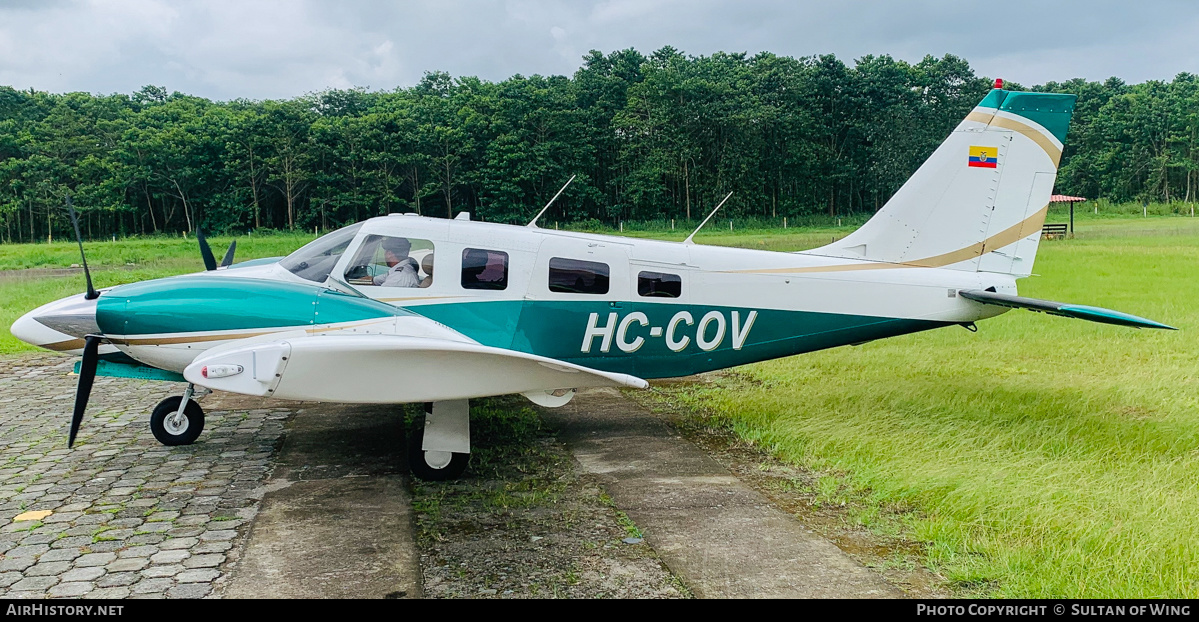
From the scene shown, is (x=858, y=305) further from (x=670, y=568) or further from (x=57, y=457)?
(x=57, y=457)

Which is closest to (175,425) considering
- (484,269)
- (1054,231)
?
(484,269)

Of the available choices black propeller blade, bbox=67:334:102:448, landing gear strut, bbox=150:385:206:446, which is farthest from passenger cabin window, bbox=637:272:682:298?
black propeller blade, bbox=67:334:102:448

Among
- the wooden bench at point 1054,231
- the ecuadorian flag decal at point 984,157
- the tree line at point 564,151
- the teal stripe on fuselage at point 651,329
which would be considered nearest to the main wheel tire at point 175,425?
the teal stripe on fuselage at point 651,329

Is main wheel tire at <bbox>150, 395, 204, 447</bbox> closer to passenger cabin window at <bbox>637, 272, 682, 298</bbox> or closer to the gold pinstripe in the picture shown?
passenger cabin window at <bbox>637, 272, 682, 298</bbox>

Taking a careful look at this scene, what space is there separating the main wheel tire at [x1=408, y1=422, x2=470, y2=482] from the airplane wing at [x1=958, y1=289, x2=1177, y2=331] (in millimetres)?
5056

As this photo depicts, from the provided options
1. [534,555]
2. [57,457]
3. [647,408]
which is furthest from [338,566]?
[647,408]

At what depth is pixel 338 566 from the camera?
4762mm

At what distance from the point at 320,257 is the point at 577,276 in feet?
7.52

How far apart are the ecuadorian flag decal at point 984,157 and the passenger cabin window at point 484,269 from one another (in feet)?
16.2

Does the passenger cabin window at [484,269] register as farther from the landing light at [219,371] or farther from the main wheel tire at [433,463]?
the landing light at [219,371]

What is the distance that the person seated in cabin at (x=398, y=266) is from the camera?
7.12m

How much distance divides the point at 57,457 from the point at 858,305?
7.36m

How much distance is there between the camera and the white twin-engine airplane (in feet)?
20.1
